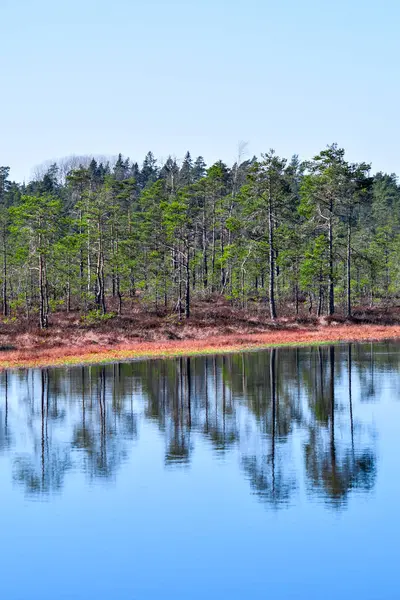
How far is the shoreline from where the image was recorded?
131 feet

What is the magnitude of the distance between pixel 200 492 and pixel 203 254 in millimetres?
81475

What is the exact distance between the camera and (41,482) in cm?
1608

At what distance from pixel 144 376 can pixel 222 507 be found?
1966 centimetres

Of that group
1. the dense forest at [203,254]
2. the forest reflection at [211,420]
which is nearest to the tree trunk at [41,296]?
the dense forest at [203,254]

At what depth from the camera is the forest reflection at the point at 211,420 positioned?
16.4 meters

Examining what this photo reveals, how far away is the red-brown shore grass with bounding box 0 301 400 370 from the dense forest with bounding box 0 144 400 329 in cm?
247

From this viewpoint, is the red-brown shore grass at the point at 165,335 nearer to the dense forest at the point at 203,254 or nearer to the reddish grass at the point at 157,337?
the reddish grass at the point at 157,337

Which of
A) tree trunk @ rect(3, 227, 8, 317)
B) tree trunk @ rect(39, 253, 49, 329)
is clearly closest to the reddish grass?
tree trunk @ rect(39, 253, 49, 329)

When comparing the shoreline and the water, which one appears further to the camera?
the shoreline

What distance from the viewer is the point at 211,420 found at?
22875mm

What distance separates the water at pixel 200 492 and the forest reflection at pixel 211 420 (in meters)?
0.08

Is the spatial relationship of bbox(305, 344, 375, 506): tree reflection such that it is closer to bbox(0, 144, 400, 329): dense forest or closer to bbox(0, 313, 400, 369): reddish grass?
bbox(0, 313, 400, 369): reddish grass

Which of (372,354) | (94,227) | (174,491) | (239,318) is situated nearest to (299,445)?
(174,491)

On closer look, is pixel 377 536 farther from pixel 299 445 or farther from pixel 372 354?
pixel 372 354
